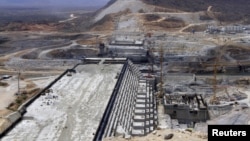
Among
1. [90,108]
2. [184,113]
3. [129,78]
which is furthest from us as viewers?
[129,78]

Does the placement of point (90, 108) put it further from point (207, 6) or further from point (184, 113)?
point (207, 6)

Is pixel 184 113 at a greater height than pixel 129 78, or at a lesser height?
lesser

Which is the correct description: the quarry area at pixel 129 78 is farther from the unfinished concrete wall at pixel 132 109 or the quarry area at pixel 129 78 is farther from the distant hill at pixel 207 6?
the distant hill at pixel 207 6

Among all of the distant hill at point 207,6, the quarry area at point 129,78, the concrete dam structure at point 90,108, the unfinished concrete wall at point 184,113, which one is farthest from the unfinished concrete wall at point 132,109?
the distant hill at point 207,6

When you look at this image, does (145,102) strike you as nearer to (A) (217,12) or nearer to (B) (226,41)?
(B) (226,41)

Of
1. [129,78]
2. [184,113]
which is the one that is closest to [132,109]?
[184,113]

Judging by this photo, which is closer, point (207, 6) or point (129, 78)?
point (129, 78)

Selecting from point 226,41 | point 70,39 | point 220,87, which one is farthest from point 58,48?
point 220,87
